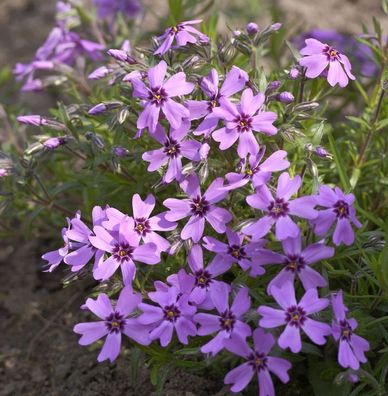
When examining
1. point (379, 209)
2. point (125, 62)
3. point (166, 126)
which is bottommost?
point (379, 209)

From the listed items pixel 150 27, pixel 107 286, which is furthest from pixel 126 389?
pixel 150 27

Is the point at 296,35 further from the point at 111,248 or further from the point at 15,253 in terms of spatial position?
the point at 111,248

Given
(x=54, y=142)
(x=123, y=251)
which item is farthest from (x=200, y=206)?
(x=54, y=142)

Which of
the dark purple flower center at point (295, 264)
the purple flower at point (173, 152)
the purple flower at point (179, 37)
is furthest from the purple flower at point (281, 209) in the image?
the purple flower at point (179, 37)

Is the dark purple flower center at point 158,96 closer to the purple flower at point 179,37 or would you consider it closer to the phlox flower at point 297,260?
the purple flower at point 179,37

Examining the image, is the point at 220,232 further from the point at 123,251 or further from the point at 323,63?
the point at 323,63

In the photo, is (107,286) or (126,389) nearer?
(107,286)

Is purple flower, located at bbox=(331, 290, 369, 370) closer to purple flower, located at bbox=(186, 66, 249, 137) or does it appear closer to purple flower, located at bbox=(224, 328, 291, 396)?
purple flower, located at bbox=(224, 328, 291, 396)
